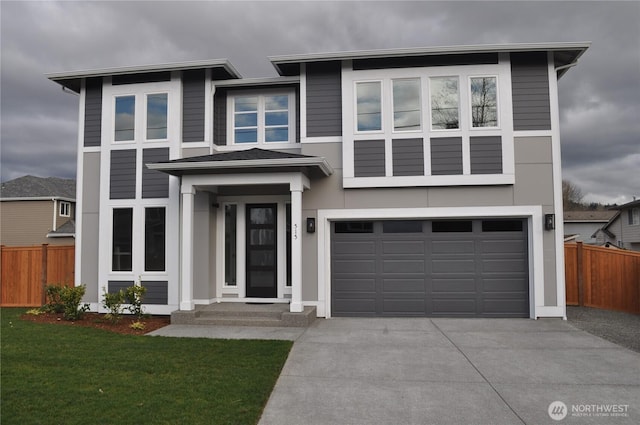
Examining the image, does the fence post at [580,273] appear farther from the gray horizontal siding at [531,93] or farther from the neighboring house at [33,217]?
the neighboring house at [33,217]

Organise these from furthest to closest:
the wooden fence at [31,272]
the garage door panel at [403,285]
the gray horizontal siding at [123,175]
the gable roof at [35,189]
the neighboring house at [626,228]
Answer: the neighboring house at [626,228]
the gable roof at [35,189]
the wooden fence at [31,272]
the gray horizontal siding at [123,175]
the garage door panel at [403,285]

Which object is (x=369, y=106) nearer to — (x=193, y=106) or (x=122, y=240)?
(x=193, y=106)

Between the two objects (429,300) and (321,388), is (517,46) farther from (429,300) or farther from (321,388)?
(321,388)

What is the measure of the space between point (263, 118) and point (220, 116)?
3.61ft

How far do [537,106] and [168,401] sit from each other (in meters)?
9.15

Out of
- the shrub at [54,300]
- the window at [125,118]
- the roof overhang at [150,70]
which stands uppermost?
the roof overhang at [150,70]

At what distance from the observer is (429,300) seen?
947cm

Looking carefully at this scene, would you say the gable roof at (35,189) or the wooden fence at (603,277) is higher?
the gable roof at (35,189)

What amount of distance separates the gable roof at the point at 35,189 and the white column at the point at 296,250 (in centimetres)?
2259

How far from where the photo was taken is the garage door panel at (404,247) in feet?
31.4

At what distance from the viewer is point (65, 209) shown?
26562 millimetres

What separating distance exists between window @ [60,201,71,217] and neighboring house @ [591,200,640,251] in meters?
36.7

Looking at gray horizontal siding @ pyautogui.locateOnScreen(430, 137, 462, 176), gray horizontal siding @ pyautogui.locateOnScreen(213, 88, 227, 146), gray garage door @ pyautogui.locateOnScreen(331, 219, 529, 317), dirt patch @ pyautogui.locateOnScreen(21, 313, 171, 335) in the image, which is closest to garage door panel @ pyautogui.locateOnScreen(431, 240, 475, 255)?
gray garage door @ pyautogui.locateOnScreen(331, 219, 529, 317)

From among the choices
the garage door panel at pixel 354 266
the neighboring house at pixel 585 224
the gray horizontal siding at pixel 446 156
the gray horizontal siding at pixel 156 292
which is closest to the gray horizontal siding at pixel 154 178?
the gray horizontal siding at pixel 156 292
